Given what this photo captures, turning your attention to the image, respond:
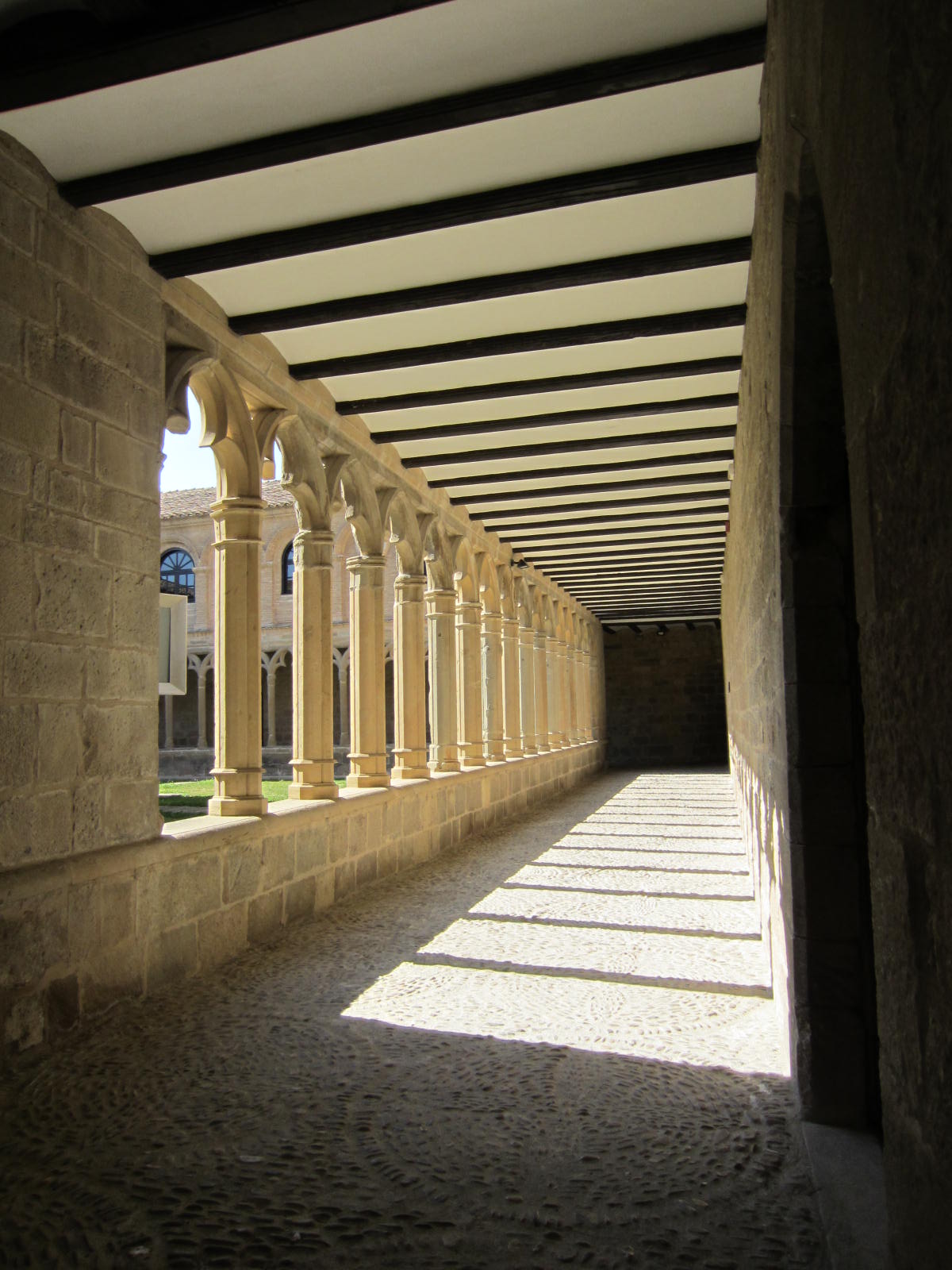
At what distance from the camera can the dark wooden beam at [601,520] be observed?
26.1 feet

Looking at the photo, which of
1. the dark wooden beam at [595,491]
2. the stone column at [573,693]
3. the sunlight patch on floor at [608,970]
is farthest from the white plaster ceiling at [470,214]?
the stone column at [573,693]

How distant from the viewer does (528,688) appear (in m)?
11.4

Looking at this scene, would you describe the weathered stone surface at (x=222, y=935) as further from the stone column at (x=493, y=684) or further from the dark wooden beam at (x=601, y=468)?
the stone column at (x=493, y=684)

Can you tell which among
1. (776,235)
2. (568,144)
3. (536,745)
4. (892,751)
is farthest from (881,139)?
(536,745)

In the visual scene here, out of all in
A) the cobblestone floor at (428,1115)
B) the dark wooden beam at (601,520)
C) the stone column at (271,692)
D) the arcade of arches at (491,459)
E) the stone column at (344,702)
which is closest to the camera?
the arcade of arches at (491,459)

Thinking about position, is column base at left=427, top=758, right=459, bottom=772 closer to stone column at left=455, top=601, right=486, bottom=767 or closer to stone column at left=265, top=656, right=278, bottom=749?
stone column at left=455, top=601, right=486, bottom=767

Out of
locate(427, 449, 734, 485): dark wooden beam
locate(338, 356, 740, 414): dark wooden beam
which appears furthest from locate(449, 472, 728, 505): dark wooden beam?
locate(338, 356, 740, 414): dark wooden beam

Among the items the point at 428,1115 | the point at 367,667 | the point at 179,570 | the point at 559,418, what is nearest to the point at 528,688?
the point at 367,667

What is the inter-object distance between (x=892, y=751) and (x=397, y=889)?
4482 millimetres

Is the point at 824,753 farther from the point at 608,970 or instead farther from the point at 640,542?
the point at 640,542

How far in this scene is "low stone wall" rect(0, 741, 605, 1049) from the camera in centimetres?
281

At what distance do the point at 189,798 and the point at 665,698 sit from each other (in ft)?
34.4

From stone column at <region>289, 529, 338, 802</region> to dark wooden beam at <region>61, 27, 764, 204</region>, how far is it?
7.47ft

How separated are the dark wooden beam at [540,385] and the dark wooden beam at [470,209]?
62.4 inches
